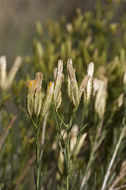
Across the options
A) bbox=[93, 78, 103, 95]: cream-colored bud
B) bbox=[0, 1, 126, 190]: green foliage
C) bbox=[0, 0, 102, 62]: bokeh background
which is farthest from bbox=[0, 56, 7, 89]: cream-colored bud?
bbox=[0, 0, 102, 62]: bokeh background

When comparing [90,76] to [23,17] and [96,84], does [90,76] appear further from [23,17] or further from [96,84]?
[23,17]

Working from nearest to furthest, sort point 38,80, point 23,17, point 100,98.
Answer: point 38,80 < point 100,98 < point 23,17

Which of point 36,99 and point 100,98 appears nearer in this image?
point 36,99

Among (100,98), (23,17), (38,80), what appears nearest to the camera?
(38,80)

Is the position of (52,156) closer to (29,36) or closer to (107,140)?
(107,140)

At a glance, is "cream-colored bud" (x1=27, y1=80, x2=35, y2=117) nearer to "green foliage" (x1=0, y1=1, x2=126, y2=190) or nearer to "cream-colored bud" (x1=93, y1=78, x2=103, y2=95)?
"green foliage" (x1=0, y1=1, x2=126, y2=190)

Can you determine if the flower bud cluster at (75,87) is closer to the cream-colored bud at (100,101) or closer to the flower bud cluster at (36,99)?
the flower bud cluster at (36,99)

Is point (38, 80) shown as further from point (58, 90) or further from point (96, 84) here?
point (96, 84)

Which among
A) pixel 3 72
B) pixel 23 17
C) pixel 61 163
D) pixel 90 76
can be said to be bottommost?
pixel 61 163

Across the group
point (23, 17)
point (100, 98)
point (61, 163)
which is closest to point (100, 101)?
point (100, 98)

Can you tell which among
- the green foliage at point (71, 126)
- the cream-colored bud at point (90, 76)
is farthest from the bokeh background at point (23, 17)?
the cream-colored bud at point (90, 76)

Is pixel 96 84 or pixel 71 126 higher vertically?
pixel 96 84

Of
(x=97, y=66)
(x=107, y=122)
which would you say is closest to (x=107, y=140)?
(x=107, y=122)
